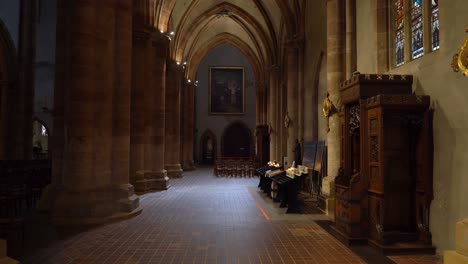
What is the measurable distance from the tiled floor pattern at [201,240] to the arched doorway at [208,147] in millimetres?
27091

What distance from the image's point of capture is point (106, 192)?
29.7 ft

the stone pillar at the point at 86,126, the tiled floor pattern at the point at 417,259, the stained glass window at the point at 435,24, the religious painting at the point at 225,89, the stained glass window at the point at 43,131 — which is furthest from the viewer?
the religious painting at the point at 225,89

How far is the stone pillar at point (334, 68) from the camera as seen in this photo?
9.91 metres

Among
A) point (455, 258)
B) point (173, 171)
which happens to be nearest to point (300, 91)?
point (173, 171)

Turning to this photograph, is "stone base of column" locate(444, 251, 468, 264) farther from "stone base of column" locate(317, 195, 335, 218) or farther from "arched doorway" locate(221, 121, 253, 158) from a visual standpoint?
"arched doorway" locate(221, 121, 253, 158)

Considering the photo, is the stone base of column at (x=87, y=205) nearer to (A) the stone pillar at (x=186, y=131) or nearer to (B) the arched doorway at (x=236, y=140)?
(A) the stone pillar at (x=186, y=131)

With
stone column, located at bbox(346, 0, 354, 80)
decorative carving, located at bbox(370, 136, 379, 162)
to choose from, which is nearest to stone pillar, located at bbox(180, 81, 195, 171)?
stone column, located at bbox(346, 0, 354, 80)

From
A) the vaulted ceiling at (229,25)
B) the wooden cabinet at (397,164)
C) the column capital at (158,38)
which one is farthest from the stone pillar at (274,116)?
the wooden cabinet at (397,164)

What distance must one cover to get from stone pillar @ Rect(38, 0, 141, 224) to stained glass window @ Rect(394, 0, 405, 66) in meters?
6.72

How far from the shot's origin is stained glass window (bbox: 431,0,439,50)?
645 centimetres

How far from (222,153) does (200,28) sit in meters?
13.8

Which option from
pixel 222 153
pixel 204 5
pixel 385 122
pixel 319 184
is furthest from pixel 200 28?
pixel 385 122

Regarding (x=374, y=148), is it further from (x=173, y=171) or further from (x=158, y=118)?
(x=173, y=171)

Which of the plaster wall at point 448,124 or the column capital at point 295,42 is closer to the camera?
the plaster wall at point 448,124
